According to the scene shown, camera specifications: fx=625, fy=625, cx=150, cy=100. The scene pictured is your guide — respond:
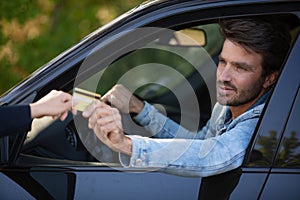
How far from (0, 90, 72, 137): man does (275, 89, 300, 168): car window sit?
81 cm

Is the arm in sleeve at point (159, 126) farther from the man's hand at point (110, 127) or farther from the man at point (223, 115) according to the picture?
the man's hand at point (110, 127)

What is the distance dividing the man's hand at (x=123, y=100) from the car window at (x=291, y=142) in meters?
0.98

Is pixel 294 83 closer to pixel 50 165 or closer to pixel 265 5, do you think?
pixel 265 5

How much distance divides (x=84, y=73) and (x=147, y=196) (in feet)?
1.76

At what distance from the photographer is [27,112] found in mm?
2242

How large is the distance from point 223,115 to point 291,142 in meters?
0.63

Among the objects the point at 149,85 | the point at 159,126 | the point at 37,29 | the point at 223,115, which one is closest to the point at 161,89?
the point at 149,85

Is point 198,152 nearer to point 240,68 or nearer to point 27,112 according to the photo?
point 240,68

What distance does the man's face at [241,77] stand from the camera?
253 centimetres

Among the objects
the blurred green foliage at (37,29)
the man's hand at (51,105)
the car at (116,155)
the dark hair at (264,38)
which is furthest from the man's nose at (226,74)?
the blurred green foliage at (37,29)

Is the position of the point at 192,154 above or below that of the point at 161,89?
below

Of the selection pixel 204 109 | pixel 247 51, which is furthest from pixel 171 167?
pixel 204 109

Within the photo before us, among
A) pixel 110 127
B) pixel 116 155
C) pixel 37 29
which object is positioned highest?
pixel 37 29

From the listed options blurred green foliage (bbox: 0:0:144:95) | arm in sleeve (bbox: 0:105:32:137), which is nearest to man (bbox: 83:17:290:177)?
arm in sleeve (bbox: 0:105:32:137)
